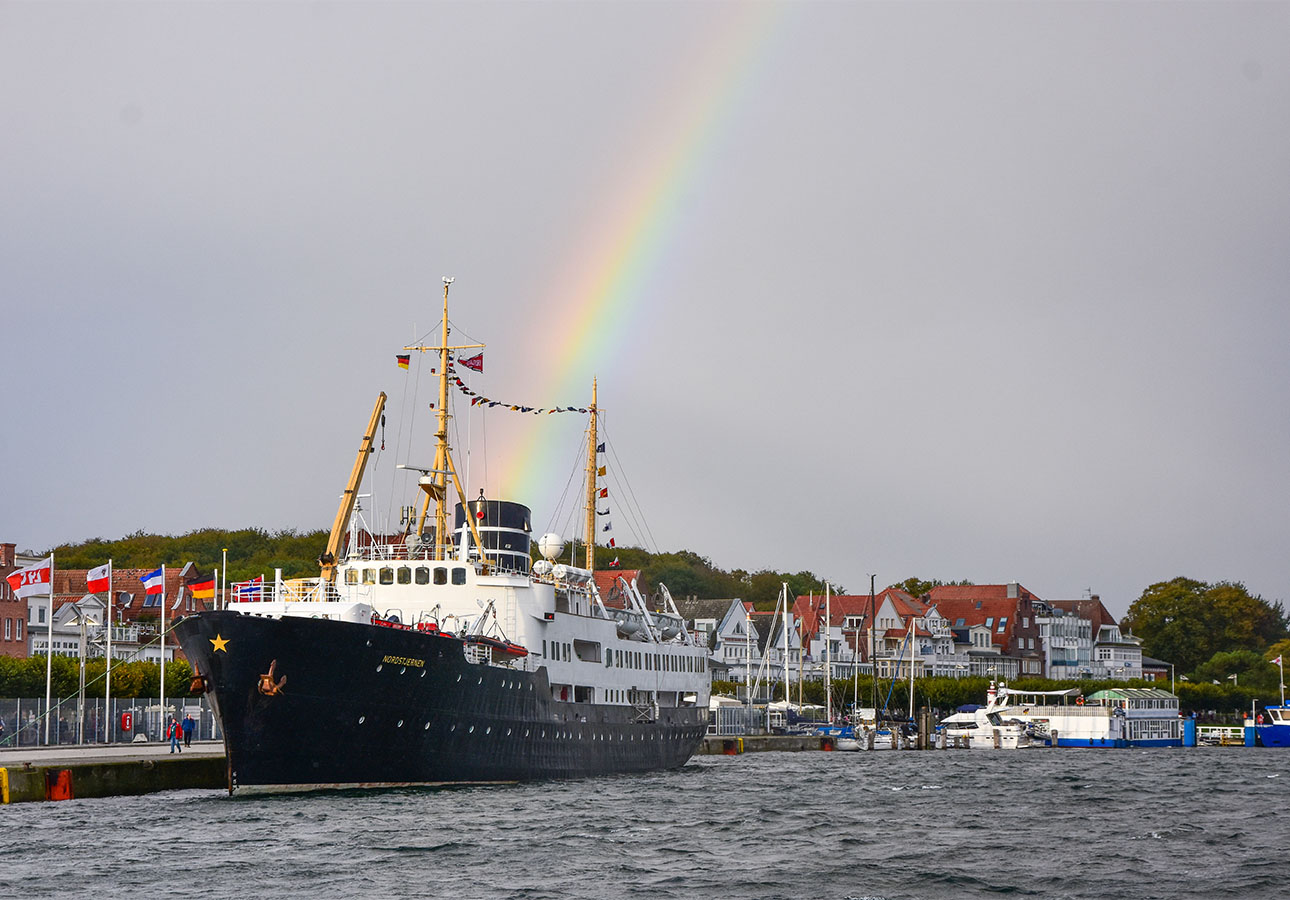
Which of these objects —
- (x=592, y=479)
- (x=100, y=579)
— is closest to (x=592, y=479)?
(x=592, y=479)

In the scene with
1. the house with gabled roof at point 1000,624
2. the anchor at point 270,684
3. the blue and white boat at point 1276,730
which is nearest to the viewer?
the anchor at point 270,684

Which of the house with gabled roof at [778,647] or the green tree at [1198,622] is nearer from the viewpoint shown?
the house with gabled roof at [778,647]

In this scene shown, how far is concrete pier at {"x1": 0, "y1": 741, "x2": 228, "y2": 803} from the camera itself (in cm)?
3975

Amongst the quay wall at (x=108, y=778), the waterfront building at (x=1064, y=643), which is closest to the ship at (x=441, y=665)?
the quay wall at (x=108, y=778)

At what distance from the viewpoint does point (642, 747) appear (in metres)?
60.9

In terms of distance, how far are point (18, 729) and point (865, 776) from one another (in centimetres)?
3555

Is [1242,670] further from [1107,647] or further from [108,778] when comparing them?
[108,778]

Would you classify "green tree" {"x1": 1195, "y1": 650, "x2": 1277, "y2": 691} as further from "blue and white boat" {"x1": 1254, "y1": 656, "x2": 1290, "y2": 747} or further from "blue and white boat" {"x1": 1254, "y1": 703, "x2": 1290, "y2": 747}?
"blue and white boat" {"x1": 1254, "y1": 703, "x2": 1290, "y2": 747}

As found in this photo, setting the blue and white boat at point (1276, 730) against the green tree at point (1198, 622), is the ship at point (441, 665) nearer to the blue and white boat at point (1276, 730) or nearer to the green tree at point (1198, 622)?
the blue and white boat at point (1276, 730)

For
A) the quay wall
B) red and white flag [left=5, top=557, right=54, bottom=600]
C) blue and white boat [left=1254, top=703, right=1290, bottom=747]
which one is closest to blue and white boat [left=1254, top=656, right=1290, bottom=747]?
blue and white boat [left=1254, top=703, right=1290, bottom=747]

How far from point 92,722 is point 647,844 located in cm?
3367

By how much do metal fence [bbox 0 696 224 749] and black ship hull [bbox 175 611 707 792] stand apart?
12365mm

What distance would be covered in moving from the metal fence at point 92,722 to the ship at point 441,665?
33.3 feet

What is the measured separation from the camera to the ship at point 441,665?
4056cm
